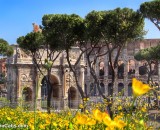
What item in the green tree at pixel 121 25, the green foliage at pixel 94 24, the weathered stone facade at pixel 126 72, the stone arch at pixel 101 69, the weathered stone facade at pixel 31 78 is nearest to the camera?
the green tree at pixel 121 25

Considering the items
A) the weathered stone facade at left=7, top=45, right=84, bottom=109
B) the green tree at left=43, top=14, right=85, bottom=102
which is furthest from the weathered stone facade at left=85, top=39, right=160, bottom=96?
the green tree at left=43, top=14, right=85, bottom=102

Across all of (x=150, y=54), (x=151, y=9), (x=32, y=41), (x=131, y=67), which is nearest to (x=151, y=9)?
(x=151, y=9)

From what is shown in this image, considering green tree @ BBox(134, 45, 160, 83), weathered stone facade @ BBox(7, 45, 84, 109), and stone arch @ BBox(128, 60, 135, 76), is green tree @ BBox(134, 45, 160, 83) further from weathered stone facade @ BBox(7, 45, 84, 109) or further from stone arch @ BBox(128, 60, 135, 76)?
stone arch @ BBox(128, 60, 135, 76)

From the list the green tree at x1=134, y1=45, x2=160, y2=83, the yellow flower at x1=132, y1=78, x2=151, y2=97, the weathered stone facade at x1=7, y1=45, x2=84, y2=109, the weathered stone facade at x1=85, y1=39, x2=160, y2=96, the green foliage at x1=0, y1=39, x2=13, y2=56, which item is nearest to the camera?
the yellow flower at x1=132, y1=78, x2=151, y2=97

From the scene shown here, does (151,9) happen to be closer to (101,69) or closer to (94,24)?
(94,24)

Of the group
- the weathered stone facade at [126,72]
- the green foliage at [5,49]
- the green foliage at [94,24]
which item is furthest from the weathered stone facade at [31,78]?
the weathered stone facade at [126,72]

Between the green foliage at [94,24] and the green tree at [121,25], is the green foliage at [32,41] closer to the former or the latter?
the green foliage at [94,24]

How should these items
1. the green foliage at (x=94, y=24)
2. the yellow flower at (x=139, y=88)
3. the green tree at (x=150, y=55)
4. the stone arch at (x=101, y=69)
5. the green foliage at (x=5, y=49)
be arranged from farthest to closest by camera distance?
the stone arch at (x=101, y=69) < the green foliage at (x=5, y=49) < the green tree at (x=150, y=55) < the green foliage at (x=94, y=24) < the yellow flower at (x=139, y=88)

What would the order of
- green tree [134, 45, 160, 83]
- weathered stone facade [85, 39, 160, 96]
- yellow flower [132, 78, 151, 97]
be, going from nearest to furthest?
1. yellow flower [132, 78, 151, 97]
2. green tree [134, 45, 160, 83]
3. weathered stone facade [85, 39, 160, 96]

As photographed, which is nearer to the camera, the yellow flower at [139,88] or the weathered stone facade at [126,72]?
the yellow flower at [139,88]

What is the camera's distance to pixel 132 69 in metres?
71.8

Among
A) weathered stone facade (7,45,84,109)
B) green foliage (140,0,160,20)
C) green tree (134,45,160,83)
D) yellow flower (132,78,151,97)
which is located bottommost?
yellow flower (132,78,151,97)

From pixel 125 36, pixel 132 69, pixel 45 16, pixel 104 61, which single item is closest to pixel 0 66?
pixel 104 61

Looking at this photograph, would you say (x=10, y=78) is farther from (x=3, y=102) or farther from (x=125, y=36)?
(x=125, y=36)
